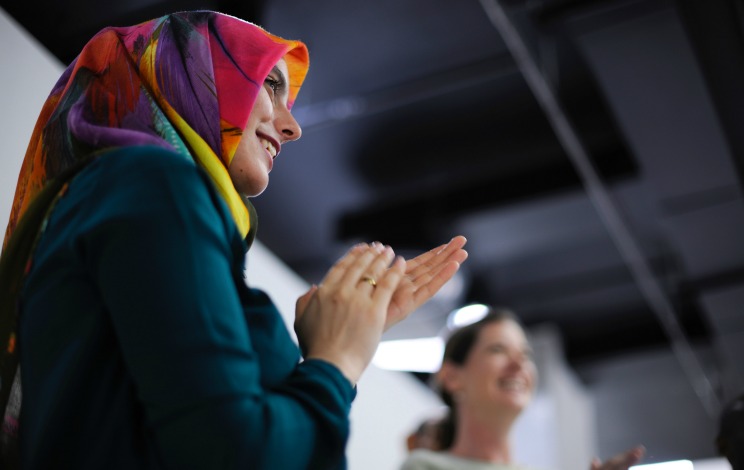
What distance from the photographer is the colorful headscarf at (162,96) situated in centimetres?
94

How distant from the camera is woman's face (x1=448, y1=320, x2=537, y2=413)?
84.9 inches

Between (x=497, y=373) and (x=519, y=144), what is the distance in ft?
6.62

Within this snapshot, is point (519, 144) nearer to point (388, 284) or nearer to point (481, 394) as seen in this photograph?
point (481, 394)

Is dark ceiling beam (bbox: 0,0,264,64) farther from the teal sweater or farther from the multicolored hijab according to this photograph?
the teal sweater

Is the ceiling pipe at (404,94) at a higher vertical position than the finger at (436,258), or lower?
higher

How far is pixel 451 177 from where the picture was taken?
426 centimetres

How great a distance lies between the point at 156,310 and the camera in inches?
29.9

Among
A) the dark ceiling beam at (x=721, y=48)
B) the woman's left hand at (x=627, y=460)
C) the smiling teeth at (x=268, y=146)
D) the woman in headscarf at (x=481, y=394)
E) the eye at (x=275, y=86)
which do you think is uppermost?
the dark ceiling beam at (x=721, y=48)

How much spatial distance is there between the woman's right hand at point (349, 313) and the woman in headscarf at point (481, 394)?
1081mm

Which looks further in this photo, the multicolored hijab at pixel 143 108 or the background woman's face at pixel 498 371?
the background woman's face at pixel 498 371

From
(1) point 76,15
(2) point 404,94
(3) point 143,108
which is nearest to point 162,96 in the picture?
(3) point 143,108

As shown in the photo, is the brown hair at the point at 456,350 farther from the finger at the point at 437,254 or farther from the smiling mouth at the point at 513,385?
the finger at the point at 437,254

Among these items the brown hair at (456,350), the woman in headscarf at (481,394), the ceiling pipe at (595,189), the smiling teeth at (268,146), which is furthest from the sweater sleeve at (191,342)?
the ceiling pipe at (595,189)

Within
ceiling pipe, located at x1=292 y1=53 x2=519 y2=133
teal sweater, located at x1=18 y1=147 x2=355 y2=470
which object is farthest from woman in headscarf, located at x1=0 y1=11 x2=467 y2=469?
ceiling pipe, located at x1=292 y1=53 x2=519 y2=133
